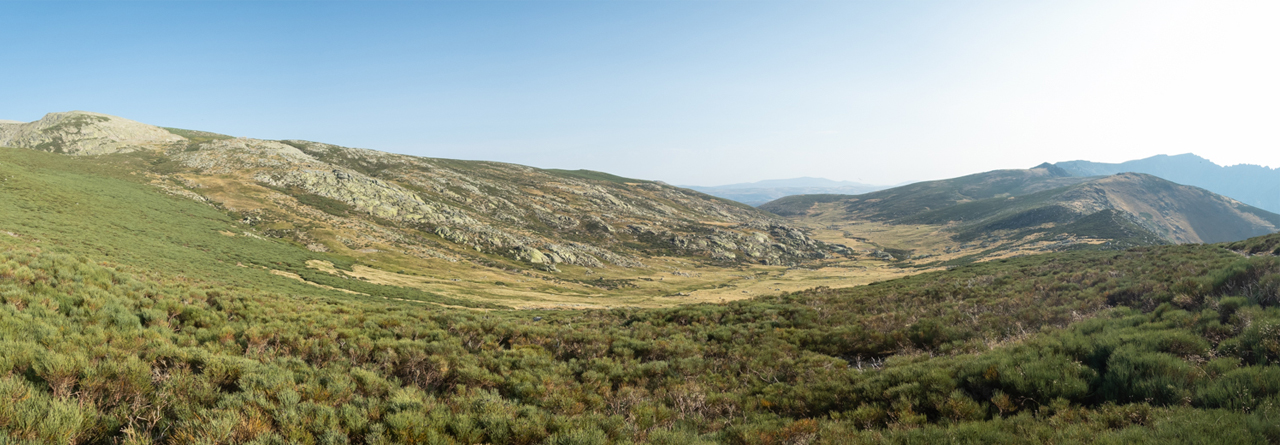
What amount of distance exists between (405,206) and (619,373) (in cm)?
11084

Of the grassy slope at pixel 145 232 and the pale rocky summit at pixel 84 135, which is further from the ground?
the pale rocky summit at pixel 84 135

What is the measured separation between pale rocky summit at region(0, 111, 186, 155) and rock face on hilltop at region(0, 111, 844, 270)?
0.37 m

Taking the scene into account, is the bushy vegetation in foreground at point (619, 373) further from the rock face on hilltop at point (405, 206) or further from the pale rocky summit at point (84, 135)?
the pale rocky summit at point (84, 135)

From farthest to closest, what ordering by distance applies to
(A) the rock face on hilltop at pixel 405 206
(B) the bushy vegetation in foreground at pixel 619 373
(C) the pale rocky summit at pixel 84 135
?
(C) the pale rocky summit at pixel 84 135
(A) the rock face on hilltop at pixel 405 206
(B) the bushy vegetation in foreground at pixel 619 373

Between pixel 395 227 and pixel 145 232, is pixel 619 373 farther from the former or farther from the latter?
pixel 395 227

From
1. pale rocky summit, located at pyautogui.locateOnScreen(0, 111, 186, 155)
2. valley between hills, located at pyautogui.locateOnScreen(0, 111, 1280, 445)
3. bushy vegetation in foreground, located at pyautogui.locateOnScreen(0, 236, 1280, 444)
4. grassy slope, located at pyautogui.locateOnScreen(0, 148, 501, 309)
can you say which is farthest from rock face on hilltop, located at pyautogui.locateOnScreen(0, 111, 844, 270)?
bushy vegetation in foreground, located at pyautogui.locateOnScreen(0, 236, 1280, 444)

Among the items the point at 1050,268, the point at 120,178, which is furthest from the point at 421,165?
the point at 1050,268

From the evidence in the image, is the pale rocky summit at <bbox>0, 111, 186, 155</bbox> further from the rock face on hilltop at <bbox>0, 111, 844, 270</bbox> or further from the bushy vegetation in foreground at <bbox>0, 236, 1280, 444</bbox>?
the bushy vegetation in foreground at <bbox>0, 236, 1280, 444</bbox>

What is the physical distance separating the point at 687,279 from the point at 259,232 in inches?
3263

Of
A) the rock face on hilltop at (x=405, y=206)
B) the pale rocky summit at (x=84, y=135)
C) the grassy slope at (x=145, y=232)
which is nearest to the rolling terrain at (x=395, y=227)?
the grassy slope at (x=145, y=232)

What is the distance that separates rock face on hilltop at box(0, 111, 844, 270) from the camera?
8238cm

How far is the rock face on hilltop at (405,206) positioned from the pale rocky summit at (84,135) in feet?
1.21

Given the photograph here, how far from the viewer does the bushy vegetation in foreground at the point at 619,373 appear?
23.2 feet

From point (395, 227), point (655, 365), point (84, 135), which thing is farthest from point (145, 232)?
point (84, 135)
